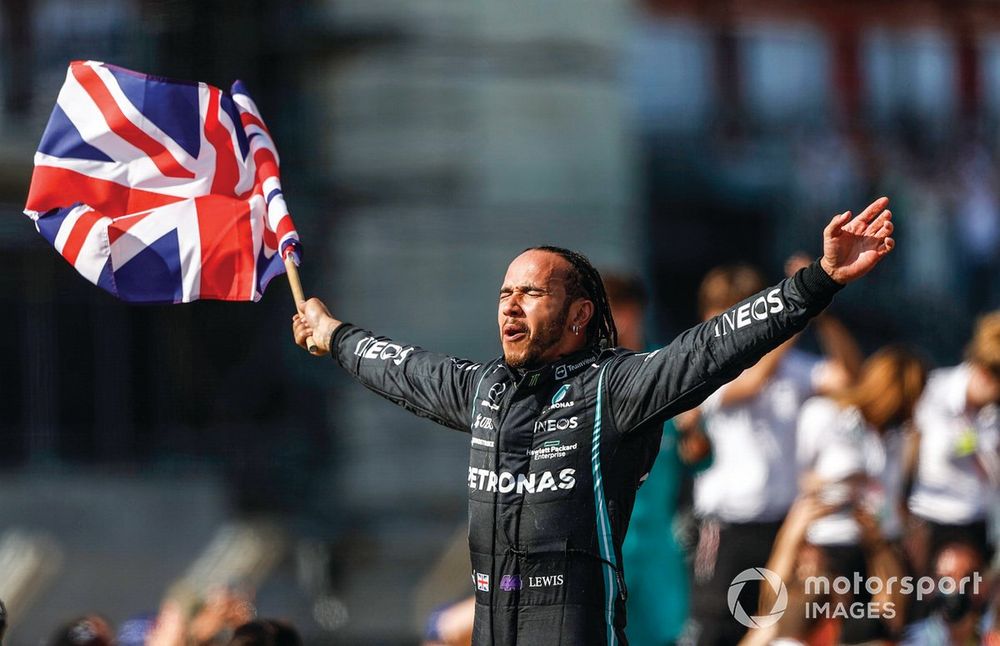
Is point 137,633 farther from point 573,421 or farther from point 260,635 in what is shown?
point 573,421

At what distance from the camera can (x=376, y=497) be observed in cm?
1410

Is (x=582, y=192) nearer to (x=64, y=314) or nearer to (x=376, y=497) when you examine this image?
(x=376, y=497)

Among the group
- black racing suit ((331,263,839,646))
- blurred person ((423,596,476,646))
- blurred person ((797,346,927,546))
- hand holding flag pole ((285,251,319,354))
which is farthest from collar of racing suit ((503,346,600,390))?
blurred person ((797,346,927,546))

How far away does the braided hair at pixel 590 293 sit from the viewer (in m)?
5.12

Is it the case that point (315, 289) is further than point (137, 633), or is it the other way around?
point (315, 289)

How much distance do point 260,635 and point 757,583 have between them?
2152 millimetres

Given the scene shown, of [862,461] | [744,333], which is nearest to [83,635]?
[744,333]

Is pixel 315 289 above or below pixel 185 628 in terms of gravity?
above

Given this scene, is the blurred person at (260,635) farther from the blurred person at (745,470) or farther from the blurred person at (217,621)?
the blurred person at (745,470)

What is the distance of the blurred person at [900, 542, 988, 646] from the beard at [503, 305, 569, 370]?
310 cm

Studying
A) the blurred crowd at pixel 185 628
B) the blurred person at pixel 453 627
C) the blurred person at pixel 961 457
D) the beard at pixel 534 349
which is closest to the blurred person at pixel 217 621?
the blurred crowd at pixel 185 628

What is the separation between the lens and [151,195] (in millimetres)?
6074

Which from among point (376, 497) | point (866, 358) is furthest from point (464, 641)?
point (866, 358)

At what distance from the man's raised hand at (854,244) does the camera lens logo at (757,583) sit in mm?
2735
